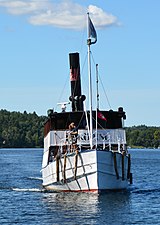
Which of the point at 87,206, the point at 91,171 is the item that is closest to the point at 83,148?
the point at 91,171

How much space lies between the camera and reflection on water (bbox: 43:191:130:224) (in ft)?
115

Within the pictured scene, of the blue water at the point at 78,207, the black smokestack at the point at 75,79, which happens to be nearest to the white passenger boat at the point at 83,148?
the black smokestack at the point at 75,79

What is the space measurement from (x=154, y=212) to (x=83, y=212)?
154 inches

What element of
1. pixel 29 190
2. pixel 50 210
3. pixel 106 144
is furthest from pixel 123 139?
pixel 50 210

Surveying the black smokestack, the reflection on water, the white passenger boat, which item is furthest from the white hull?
the black smokestack

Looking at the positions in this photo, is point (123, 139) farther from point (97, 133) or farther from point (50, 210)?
point (50, 210)

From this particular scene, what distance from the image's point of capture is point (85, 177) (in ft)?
142

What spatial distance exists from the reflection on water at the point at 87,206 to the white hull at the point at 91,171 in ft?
1.96

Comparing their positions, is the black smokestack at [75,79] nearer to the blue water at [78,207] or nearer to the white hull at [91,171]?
the white hull at [91,171]

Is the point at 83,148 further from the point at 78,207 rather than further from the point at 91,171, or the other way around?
the point at 78,207

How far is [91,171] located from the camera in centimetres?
4278

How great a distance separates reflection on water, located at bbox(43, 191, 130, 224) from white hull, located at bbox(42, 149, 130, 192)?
60 centimetres

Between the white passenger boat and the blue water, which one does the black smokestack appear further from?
the blue water

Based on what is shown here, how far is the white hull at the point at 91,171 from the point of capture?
4269 centimetres
